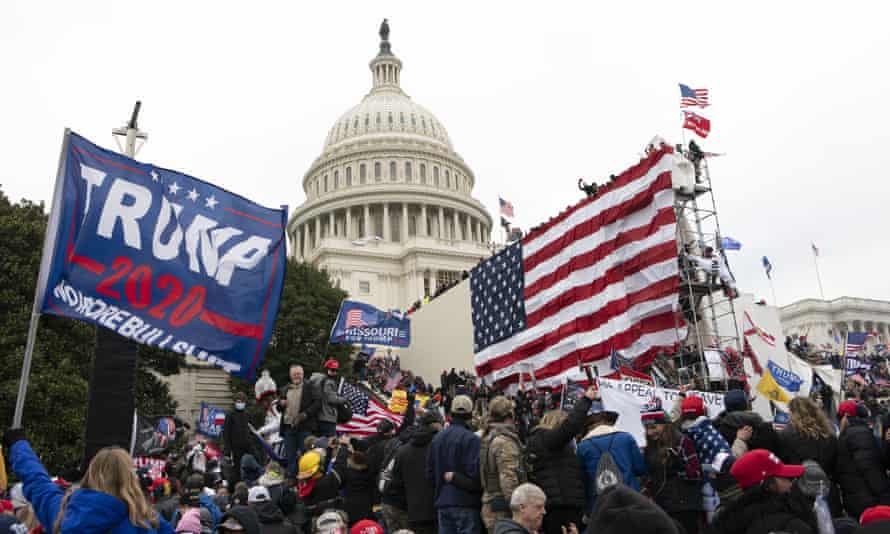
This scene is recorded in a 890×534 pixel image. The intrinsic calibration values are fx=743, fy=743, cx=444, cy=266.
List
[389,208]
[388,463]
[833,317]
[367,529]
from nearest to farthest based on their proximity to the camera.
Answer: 1. [367,529]
2. [388,463]
3. [389,208]
4. [833,317]

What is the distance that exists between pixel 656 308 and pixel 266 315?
1291 cm

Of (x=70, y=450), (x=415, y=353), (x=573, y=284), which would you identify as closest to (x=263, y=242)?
(x=573, y=284)

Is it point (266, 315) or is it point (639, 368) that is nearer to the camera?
point (266, 315)

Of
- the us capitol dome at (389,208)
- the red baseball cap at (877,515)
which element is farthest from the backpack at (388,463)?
the us capitol dome at (389,208)

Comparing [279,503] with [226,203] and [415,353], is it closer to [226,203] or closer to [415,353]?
[226,203]

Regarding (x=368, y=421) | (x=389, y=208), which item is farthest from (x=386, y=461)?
(x=389, y=208)

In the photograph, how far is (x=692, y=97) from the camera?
20.3 meters

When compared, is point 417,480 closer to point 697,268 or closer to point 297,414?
point 297,414

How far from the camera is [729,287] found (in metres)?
17.5

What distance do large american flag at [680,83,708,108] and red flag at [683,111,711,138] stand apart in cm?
28

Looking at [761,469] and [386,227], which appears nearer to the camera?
[761,469]

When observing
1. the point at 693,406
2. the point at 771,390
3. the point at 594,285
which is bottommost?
the point at 693,406

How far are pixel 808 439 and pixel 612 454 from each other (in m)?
1.89

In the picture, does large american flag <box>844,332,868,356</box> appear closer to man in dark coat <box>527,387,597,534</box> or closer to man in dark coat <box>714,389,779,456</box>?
man in dark coat <box>714,389,779,456</box>
